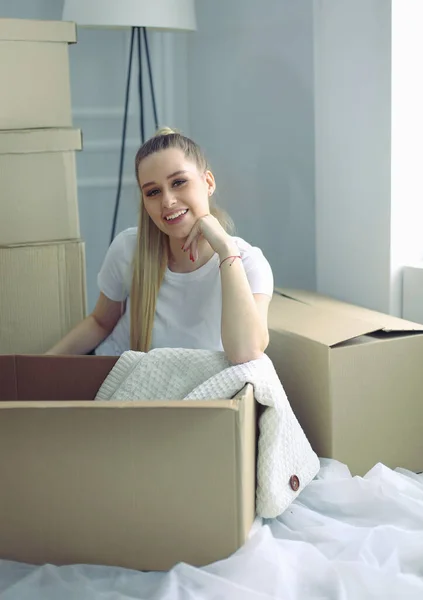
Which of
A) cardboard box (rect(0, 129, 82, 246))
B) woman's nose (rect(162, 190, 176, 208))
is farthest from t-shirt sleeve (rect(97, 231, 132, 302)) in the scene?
woman's nose (rect(162, 190, 176, 208))

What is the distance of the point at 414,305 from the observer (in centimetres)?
178

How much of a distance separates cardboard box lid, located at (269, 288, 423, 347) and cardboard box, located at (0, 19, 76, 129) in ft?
1.94

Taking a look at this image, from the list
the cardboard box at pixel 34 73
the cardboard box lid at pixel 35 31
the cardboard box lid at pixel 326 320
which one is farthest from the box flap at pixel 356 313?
the cardboard box lid at pixel 35 31

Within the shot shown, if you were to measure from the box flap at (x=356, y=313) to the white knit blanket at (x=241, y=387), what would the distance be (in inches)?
12.0

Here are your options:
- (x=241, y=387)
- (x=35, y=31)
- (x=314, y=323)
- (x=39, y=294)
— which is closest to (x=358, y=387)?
(x=314, y=323)

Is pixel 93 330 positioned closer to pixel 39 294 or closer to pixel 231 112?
pixel 39 294

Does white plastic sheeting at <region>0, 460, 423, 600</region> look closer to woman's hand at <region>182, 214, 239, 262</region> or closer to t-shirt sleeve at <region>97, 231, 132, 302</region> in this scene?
woman's hand at <region>182, 214, 239, 262</region>

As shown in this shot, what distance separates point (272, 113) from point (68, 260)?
0.84 meters

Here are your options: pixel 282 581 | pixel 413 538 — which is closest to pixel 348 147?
pixel 413 538

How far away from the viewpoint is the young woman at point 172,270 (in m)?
1.51

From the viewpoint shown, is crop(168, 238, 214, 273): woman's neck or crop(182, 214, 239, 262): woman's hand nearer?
crop(182, 214, 239, 262): woman's hand

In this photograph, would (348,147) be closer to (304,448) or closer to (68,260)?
(68,260)

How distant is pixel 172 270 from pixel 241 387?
0.51 meters

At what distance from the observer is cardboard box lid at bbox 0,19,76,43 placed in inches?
64.8
